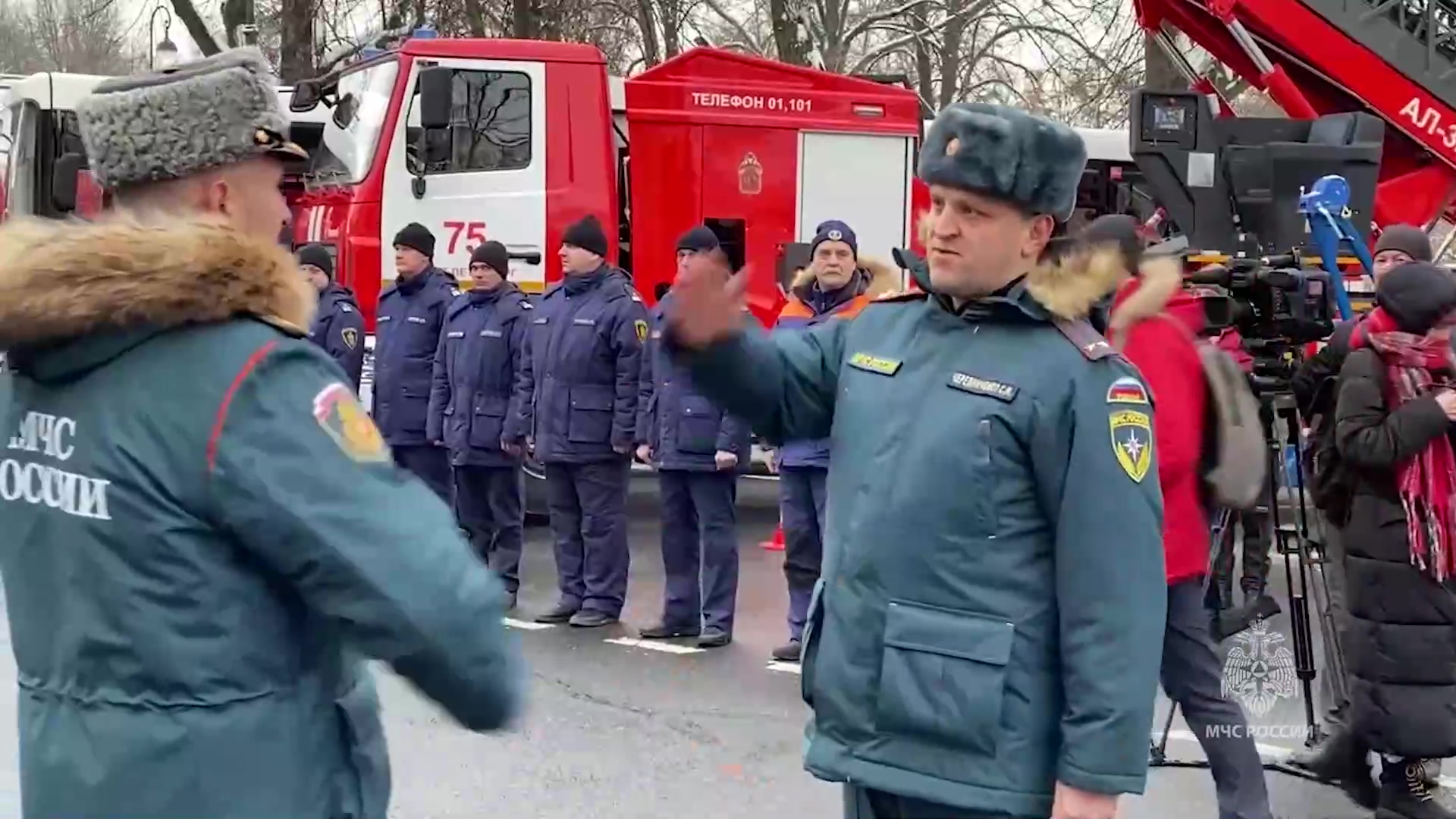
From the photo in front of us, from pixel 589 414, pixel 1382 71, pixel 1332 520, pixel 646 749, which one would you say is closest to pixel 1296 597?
pixel 1332 520

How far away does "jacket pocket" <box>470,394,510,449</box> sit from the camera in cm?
859

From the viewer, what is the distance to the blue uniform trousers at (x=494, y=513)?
8.70 m

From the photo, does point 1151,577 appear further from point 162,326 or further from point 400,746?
point 400,746

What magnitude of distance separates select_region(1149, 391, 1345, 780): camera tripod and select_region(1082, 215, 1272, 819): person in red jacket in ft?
1.77

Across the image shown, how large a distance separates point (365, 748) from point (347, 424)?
0.41 metres

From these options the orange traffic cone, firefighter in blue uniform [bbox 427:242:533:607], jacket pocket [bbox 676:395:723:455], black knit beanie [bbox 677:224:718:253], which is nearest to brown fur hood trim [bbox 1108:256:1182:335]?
black knit beanie [bbox 677:224:718:253]

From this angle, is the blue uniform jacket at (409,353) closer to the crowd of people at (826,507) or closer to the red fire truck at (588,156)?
the red fire truck at (588,156)

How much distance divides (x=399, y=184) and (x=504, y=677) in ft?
29.8

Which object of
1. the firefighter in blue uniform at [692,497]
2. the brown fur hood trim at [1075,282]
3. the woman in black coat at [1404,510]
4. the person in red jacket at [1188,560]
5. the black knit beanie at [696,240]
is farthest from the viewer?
the firefighter in blue uniform at [692,497]

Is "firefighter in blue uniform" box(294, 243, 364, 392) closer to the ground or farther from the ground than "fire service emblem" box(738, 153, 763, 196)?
closer to the ground

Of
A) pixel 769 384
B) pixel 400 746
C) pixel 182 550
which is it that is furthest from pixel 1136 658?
pixel 400 746

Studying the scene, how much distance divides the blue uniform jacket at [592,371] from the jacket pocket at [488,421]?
1.63 ft

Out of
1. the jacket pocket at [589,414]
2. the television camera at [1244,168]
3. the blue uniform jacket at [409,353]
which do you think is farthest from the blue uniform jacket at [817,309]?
the television camera at [1244,168]

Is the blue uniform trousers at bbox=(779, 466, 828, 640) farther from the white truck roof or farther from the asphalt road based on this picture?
the white truck roof
